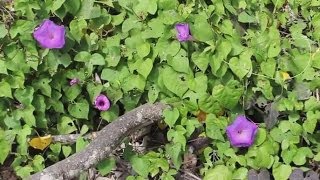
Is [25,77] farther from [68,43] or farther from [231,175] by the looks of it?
[231,175]

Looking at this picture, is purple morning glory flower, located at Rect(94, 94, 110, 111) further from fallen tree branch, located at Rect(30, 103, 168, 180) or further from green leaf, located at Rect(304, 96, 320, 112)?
green leaf, located at Rect(304, 96, 320, 112)

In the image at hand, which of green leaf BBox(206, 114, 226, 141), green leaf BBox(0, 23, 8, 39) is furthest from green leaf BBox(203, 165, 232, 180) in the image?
green leaf BBox(0, 23, 8, 39)

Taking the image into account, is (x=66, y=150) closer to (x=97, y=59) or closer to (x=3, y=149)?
(x=3, y=149)

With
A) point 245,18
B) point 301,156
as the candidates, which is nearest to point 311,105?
point 301,156

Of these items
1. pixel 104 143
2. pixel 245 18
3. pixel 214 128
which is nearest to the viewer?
pixel 104 143

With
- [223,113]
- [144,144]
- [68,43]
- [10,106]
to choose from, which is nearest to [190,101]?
[223,113]
